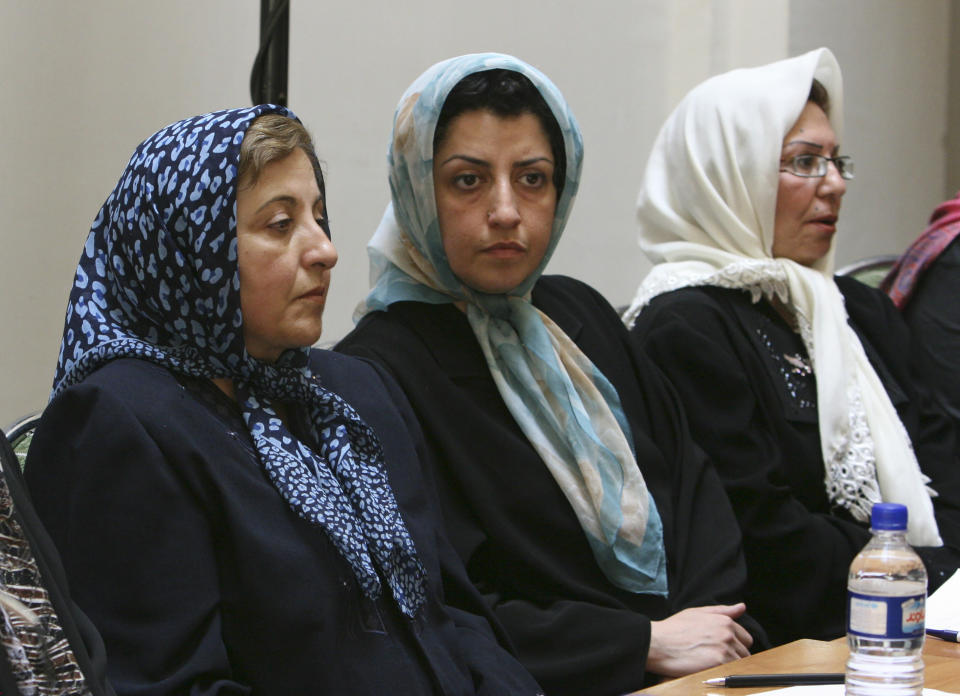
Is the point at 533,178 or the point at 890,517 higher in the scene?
the point at 533,178

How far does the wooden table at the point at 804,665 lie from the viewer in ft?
4.64

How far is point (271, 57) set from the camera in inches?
97.5

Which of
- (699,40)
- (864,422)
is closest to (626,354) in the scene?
(864,422)

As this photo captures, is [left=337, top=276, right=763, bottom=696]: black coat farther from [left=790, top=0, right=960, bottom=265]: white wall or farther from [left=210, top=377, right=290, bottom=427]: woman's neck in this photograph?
[left=790, top=0, right=960, bottom=265]: white wall

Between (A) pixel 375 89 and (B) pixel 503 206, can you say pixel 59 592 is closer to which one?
(B) pixel 503 206

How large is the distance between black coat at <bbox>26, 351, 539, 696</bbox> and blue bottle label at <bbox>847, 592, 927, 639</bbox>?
622 mm

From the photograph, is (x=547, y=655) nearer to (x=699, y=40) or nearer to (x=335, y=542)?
(x=335, y=542)

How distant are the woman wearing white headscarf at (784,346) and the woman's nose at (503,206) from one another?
0.51m

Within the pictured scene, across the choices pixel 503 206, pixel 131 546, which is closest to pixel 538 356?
pixel 503 206

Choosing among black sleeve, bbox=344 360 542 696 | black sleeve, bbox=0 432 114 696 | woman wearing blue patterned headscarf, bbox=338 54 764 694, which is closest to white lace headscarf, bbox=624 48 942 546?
woman wearing blue patterned headscarf, bbox=338 54 764 694

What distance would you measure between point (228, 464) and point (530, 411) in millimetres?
777

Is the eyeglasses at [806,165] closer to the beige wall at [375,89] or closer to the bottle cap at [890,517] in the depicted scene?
the beige wall at [375,89]

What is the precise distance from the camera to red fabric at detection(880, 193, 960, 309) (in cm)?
318

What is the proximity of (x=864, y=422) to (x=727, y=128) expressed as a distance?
709 millimetres
